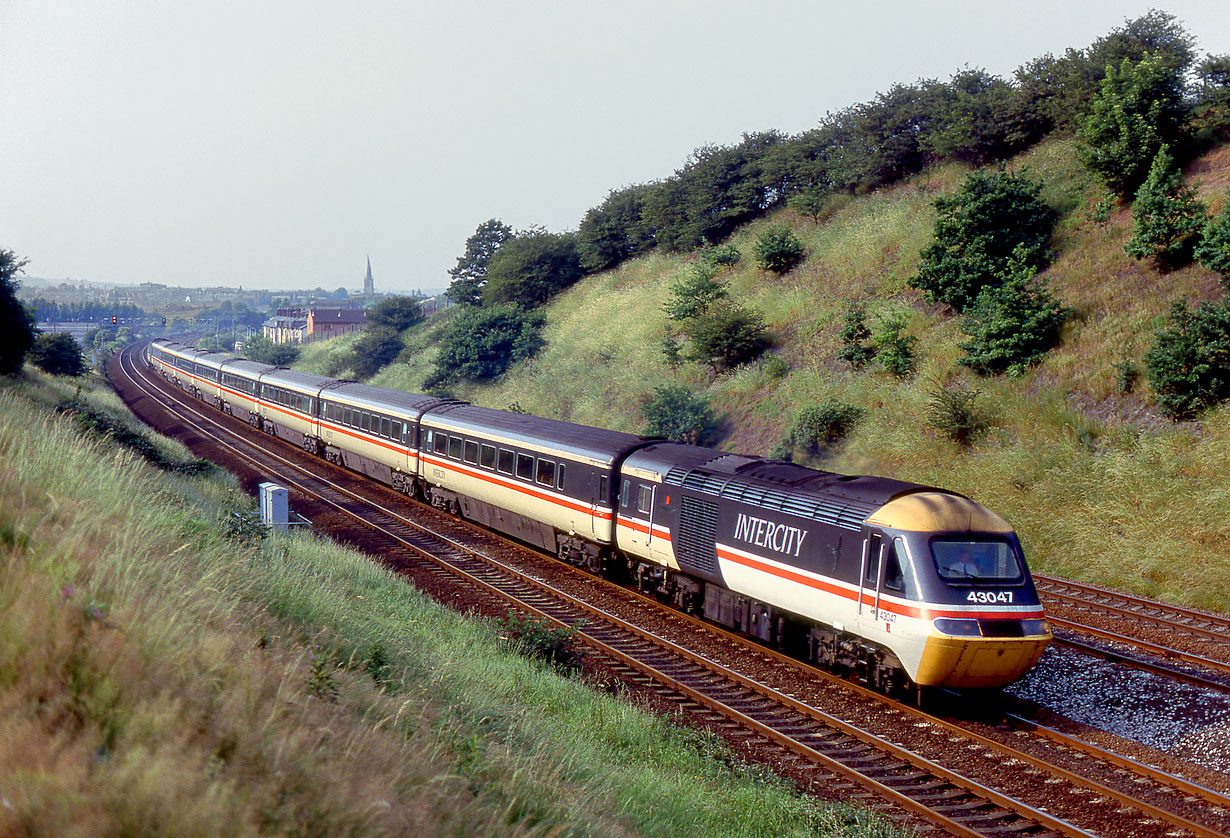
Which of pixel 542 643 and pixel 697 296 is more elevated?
pixel 697 296

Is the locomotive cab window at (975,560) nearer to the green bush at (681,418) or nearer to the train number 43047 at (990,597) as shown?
the train number 43047 at (990,597)

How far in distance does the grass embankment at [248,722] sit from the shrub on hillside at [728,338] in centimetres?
2440

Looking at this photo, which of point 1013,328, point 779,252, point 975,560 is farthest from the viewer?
point 779,252

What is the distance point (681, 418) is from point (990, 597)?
19.9 m

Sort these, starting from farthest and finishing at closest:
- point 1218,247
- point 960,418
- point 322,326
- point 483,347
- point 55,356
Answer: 1. point 322,326
2. point 483,347
3. point 55,356
4. point 960,418
5. point 1218,247

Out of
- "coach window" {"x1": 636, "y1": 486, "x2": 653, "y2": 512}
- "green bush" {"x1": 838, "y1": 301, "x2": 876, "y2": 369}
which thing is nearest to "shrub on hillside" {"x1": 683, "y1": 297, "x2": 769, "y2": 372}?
"green bush" {"x1": 838, "y1": 301, "x2": 876, "y2": 369}

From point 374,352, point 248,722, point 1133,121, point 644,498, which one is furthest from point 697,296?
point 374,352

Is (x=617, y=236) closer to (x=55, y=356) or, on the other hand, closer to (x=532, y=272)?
(x=532, y=272)

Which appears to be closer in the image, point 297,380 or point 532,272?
point 297,380

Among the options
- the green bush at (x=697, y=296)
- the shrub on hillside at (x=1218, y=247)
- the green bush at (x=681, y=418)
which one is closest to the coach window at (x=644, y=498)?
the green bush at (x=681, y=418)

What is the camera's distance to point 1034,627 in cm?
1030

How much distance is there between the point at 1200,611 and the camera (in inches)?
569

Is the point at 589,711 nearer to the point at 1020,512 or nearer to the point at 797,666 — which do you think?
the point at 797,666

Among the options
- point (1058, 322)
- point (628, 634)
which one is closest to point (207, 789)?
point (628, 634)
